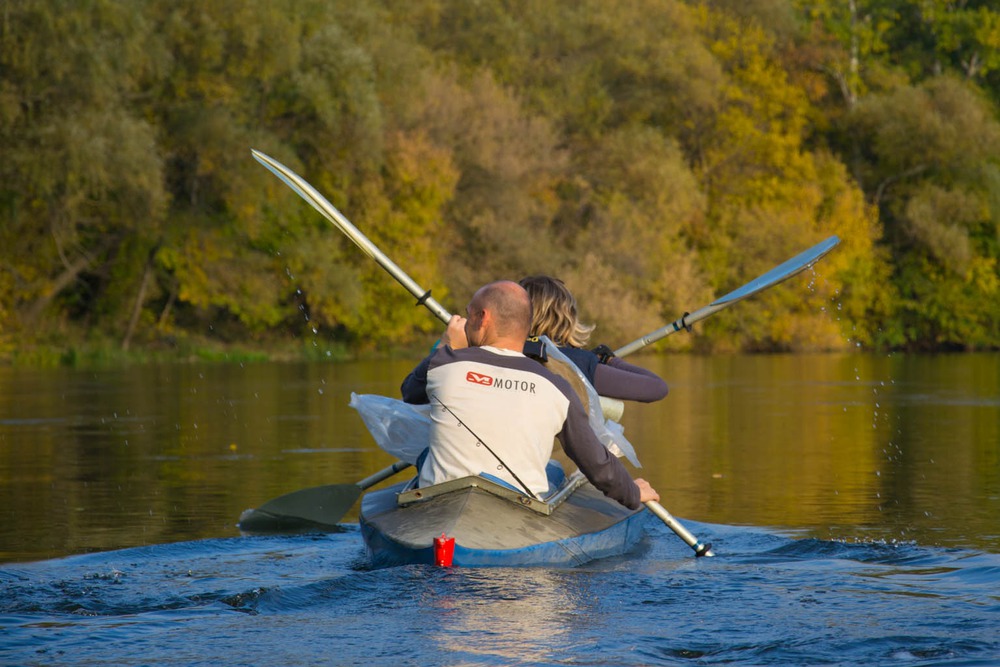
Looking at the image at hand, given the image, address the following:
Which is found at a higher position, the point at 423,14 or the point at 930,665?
the point at 423,14

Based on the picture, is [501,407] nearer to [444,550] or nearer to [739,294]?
[444,550]

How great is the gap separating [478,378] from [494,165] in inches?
1276

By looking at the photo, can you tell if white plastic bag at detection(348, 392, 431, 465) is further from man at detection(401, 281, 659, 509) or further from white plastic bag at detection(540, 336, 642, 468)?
white plastic bag at detection(540, 336, 642, 468)

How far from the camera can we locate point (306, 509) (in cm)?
867

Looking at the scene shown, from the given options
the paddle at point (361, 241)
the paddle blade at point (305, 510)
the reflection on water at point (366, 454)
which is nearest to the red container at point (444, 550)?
the paddle at point (361, 241)

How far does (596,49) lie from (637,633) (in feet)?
137

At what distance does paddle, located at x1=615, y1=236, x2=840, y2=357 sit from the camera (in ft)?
29.9

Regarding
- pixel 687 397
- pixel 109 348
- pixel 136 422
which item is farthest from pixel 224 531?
pixel 109 348

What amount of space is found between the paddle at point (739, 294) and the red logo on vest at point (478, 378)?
2.34 metres

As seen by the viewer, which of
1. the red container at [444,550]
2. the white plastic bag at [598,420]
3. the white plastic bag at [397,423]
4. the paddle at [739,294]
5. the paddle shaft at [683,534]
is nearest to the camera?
the red container at [444,550]

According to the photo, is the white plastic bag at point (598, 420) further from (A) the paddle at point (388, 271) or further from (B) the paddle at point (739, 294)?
(B) the paddle at point (739, 294)

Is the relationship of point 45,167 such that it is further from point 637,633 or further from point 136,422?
point 637,633

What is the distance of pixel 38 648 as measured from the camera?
16.9 ft

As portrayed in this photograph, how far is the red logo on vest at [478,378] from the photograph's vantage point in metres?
6.35
